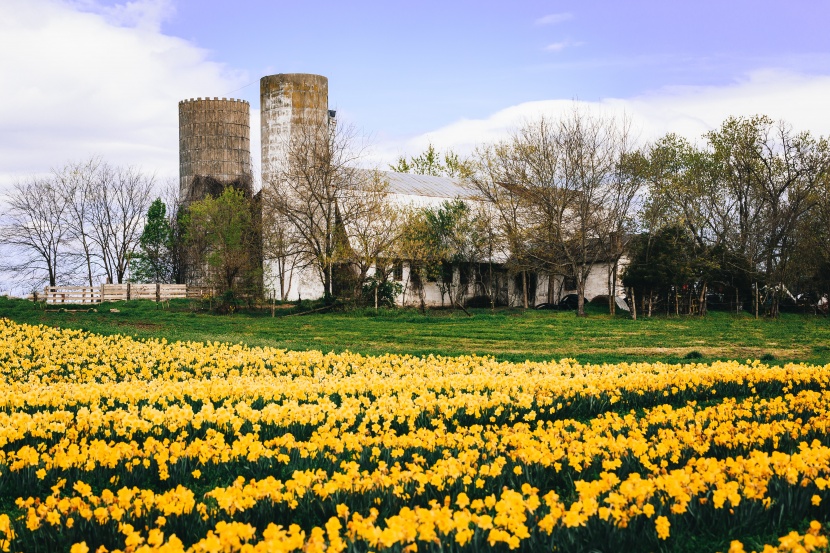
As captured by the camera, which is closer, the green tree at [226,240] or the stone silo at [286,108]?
the green tree at [226,240]

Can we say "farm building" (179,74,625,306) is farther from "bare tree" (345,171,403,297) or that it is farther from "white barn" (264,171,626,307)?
"bare tree" (345,171,403,297)

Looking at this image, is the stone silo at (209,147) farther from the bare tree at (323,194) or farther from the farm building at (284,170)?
the bare tree at (323,194)

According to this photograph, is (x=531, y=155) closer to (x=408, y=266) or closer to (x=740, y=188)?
(x=408, y=266)

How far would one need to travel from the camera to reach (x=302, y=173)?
35688 millimetres

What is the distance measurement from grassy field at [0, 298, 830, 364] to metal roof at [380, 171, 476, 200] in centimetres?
1699

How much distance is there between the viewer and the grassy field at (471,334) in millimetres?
16484

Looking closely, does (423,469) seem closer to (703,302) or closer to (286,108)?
(703,302)

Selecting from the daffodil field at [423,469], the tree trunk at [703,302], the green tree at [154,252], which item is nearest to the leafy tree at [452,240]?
the tree trunk at [703,302]

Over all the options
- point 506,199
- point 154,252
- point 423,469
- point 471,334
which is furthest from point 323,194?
point 423,469

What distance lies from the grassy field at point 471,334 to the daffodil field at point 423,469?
19.6 ft

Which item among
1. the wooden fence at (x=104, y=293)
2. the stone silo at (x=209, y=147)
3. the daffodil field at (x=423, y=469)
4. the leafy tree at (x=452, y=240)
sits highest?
the stone silo at (x=209, y=147)

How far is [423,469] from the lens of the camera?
19.1 feet

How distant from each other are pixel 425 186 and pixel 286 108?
10.5 metres

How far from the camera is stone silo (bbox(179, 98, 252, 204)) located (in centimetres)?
5300
